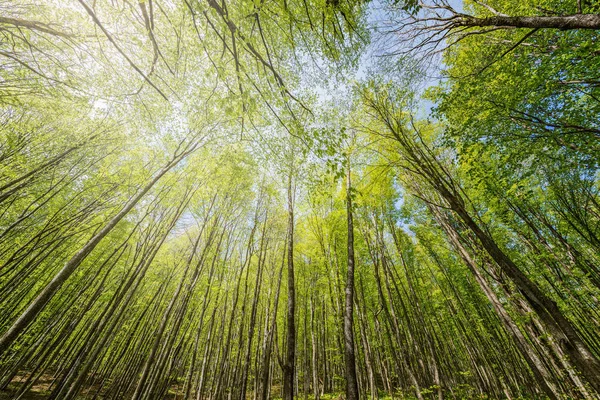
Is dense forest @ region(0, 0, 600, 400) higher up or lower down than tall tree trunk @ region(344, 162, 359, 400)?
higher up

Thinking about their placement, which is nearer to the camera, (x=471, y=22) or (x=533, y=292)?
(x=471, y=22)

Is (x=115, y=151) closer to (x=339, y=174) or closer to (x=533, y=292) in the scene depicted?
(x=339, y=174)

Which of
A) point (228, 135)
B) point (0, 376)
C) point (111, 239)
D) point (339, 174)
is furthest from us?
point (111, 239)

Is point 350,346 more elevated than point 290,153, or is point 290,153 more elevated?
point 290,153

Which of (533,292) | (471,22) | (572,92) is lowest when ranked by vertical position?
(533,292)

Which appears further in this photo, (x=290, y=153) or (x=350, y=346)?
(x=290, y=153)

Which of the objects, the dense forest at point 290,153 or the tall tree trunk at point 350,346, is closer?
the dense forest at point 290,153

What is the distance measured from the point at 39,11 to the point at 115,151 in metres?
→ 4.84

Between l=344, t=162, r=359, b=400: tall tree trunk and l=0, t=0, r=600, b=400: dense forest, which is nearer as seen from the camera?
l=0, t=0, r=600, b=400: dense forest

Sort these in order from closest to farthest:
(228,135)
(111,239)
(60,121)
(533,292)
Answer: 1. (533,292)
2. (228,135)
3. (60,121)
4. (111,239)

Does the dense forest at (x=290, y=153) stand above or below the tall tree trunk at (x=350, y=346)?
above

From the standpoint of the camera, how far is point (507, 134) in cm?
493

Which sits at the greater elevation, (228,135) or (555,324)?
(228,135)

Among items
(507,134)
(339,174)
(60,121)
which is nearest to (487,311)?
(507,134)
